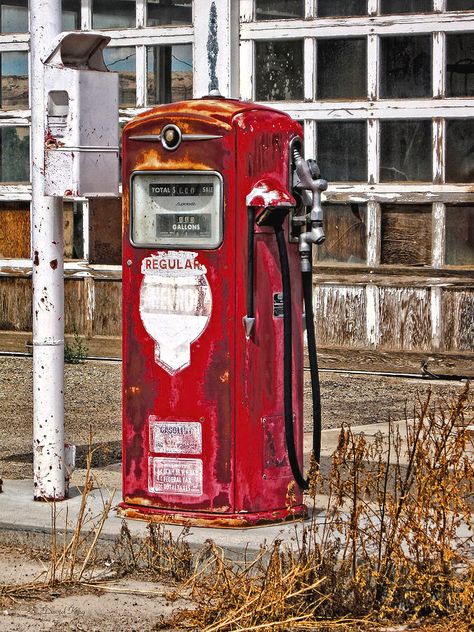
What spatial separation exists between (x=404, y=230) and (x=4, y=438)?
4221mm

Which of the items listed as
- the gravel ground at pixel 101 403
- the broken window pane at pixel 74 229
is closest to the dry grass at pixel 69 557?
the gravel ground at pixel 101 403

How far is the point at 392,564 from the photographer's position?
5547 mm

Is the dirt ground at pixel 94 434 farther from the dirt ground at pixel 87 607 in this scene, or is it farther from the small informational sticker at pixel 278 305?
the small informational sticker at pixel 278 305

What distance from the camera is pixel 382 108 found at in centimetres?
1217

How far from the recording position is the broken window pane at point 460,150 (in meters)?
11.9

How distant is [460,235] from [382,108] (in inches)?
47.8

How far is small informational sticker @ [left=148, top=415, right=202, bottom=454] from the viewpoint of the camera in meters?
6.44

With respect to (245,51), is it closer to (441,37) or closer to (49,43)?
(441,37)

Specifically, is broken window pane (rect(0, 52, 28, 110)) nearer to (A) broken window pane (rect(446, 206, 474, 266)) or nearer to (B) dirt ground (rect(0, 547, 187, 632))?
(A) broken window pane (rect(446, 206, 474, 266))

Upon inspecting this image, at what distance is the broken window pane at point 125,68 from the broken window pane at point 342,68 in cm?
176

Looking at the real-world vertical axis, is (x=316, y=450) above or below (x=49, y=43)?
below

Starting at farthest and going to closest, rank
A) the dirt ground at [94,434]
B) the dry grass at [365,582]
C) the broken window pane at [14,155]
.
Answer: the broken window pane at [14,155]
the dirt ground at [94,434]
the dry grass at [365,582]

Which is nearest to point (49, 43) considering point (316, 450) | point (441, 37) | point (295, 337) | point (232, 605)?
point (295, 337)

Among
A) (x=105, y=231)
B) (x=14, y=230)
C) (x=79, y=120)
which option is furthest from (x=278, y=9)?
(x=79, y=120)
